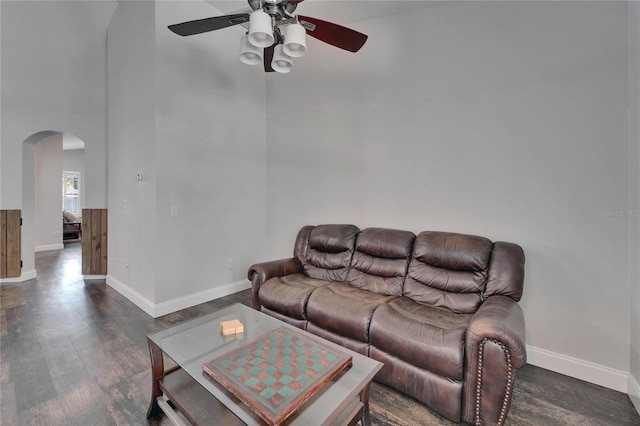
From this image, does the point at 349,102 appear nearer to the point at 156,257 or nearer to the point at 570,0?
the point at 570,0

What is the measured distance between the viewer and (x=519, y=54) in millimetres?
2301

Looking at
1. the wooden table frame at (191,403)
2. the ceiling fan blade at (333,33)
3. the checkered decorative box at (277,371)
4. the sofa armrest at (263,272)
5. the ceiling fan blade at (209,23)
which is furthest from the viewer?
the sofa armrest at (263,272)

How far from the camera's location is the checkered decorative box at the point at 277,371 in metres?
1.16

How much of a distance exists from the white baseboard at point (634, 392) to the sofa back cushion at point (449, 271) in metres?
0.98

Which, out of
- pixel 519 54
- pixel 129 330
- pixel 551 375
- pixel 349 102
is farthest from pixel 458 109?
pixel 129 330

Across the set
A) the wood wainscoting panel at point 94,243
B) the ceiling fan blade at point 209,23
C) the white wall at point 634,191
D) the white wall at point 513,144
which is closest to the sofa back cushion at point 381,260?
the white wall at point 513,144

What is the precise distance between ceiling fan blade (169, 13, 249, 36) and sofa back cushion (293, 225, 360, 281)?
6.55 ft

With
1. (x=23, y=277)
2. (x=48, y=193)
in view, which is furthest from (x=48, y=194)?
(x=23, y=277)

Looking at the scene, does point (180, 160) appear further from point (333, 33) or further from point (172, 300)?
point (333, 33)

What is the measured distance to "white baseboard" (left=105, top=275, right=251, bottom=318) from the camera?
305cm

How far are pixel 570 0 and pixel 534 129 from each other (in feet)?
3.06

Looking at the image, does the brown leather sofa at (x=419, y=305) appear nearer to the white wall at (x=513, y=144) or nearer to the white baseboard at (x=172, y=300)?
the white wall at (x=513, y=144)

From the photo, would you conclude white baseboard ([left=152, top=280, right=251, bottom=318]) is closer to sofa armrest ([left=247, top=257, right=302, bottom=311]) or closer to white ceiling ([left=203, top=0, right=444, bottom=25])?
sofa armrest ([left=247, top=257, right=302, bottom=311])

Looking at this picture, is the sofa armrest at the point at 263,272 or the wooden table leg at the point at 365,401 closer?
the wooden table leg at the point at 365,401
